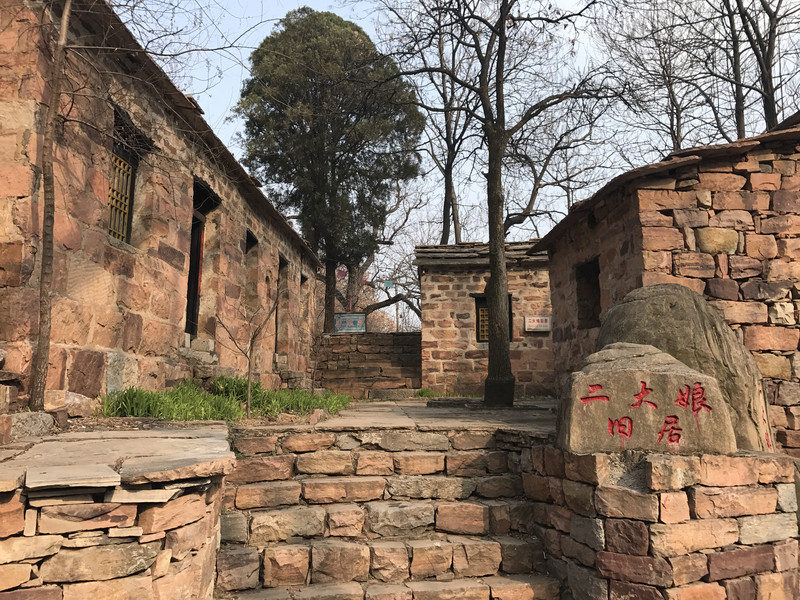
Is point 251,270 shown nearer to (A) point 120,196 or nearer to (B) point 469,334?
(A) point 120,196

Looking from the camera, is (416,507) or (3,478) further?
(416,507)

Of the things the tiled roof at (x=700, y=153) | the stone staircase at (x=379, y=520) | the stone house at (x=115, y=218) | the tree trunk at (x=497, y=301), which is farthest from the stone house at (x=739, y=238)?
the stone house at (x=115, y=218)

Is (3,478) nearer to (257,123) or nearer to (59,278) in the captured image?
(59,278)

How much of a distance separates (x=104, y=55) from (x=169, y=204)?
165cm

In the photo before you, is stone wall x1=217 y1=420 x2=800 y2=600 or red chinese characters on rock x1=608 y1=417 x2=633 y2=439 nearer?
stone wall x1=217 y1=420 x2=800 y2=600

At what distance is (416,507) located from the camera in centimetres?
372

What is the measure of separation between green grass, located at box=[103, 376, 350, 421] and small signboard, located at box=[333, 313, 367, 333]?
925 centimetres

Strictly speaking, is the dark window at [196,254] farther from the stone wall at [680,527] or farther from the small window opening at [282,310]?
the stone wall at [680,527]

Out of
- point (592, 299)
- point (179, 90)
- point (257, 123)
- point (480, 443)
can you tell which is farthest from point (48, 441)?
point (257, 123)

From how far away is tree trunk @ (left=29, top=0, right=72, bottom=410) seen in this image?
12.1 feet

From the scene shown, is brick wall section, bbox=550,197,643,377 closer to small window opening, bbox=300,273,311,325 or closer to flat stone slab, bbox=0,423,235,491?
flat stone slab, bbox=0,423,235,491

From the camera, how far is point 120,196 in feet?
17.6

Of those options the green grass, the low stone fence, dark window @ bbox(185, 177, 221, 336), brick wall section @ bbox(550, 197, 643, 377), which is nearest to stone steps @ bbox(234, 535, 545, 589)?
the low stone fence

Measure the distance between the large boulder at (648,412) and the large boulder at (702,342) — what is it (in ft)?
1.78
